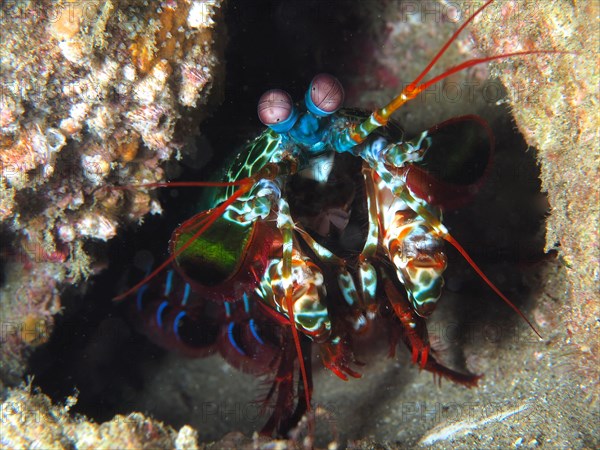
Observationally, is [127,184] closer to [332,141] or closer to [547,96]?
[332,141]

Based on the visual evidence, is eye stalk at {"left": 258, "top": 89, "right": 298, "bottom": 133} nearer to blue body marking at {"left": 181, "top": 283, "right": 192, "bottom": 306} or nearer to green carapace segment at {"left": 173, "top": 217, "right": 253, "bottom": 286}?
green carapace segment at {"left": 173, "top": 217, "right": 253, "bottom": 286}

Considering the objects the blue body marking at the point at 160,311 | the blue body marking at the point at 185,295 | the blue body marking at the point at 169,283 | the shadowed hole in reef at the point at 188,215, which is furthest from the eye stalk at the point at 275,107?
the blue body marking at the point at 160,311

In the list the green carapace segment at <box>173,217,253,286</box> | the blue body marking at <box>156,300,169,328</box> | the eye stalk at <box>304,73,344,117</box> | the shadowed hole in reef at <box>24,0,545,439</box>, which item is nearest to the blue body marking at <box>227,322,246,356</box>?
the shadowed hole in reef at <box>24,0,545,439</box>

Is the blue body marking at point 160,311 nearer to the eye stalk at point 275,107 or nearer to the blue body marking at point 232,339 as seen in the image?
the blue body marking at point 232,339

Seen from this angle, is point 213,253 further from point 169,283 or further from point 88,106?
point 169,283

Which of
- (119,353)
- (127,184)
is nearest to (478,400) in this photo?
(127,184)

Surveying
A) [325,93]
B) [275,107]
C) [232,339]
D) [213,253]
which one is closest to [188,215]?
[232,339]
